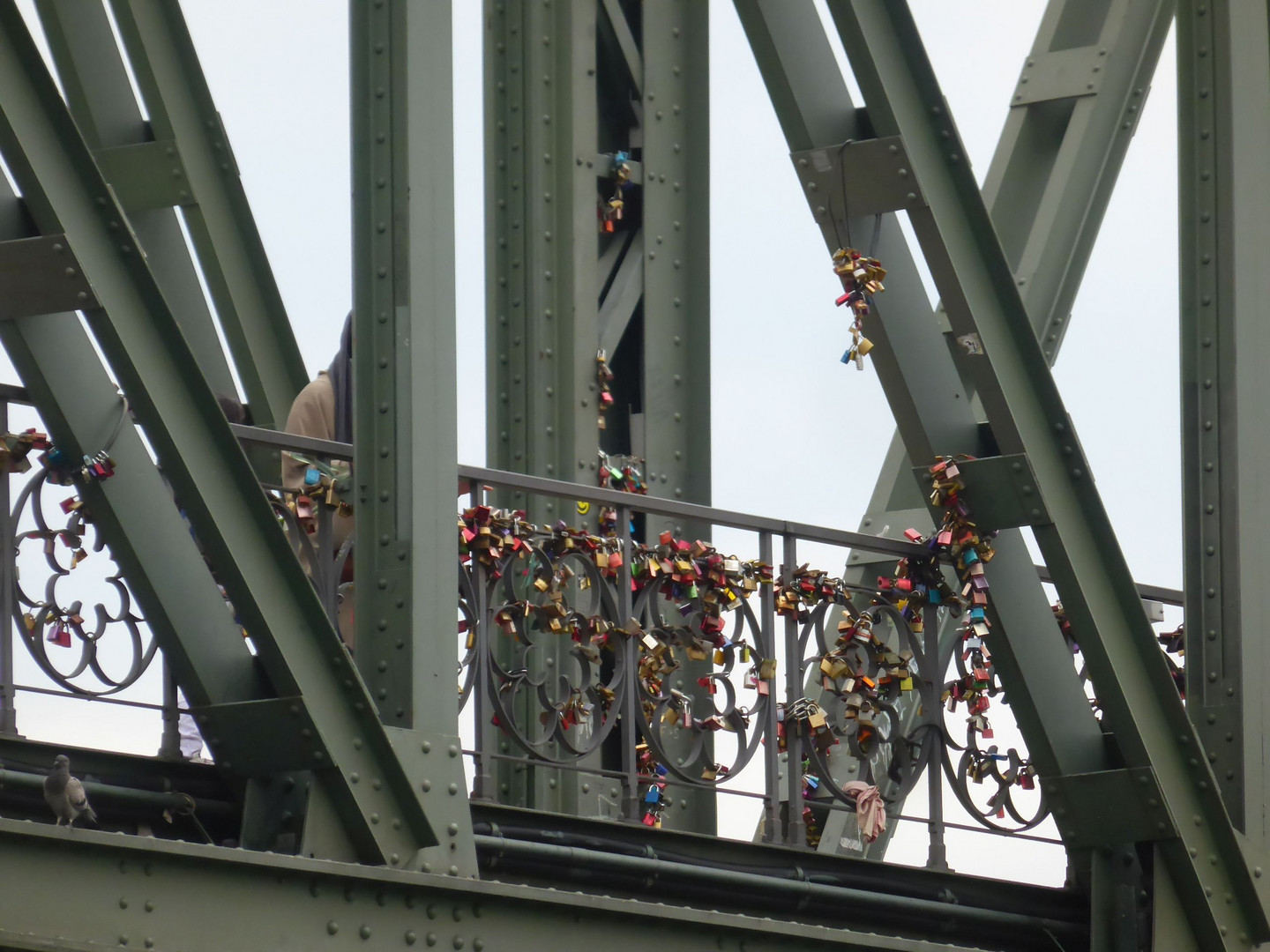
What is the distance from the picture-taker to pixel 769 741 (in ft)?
25.0

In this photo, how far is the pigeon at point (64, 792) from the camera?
5590 mm

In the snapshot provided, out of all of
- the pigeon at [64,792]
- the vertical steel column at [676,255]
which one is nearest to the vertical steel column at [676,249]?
the vertical steel column at [676,255]

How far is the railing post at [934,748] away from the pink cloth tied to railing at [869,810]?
0.88 ft

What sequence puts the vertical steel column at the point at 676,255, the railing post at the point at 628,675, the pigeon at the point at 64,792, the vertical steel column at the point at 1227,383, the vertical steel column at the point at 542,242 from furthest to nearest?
the vertical steel column at the point at 676,255, the vertical steel column at the point at 542,242, the vertical steel column at the point at 1227,383, the railing post at the point at 628,675, the pigeon at the point at 64,792

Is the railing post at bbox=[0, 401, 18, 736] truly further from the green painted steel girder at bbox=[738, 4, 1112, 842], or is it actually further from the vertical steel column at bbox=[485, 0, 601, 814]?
the vertical steel column at bbox=[485, 0, 601, 814]

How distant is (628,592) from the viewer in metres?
7.43

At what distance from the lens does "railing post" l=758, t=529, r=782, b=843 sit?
24.8 feet

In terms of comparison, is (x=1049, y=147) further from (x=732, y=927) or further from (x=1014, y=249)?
(x=732, y=927)

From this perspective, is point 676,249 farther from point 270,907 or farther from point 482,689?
point 270,907

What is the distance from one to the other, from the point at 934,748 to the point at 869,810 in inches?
16.2

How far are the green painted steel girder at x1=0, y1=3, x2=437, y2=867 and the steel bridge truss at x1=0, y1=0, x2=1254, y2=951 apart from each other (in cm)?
1

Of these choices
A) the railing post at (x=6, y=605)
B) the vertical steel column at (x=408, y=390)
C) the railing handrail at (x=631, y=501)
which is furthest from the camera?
the railing handrail at (x=631, y=501)

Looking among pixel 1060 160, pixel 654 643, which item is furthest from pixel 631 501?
pixel 1060 160

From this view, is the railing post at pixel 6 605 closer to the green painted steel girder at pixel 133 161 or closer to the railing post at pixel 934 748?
the green painted steel girder at pixel 133 161
